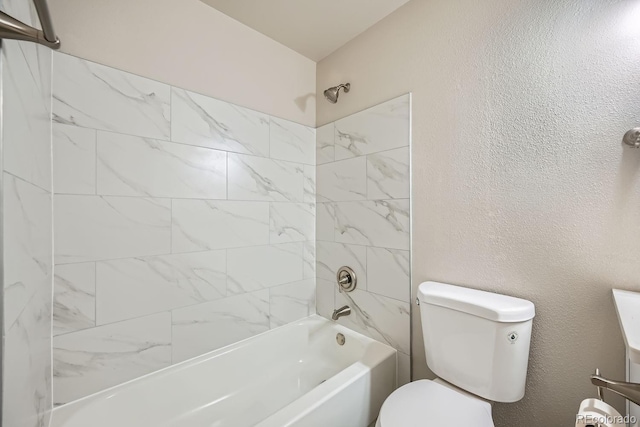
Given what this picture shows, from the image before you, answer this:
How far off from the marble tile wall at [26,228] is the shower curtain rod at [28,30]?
0.14ft

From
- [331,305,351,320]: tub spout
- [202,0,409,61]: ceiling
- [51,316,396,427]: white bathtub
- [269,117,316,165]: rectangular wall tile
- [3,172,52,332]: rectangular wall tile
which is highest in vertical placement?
[202,0,409,61]: ceiling

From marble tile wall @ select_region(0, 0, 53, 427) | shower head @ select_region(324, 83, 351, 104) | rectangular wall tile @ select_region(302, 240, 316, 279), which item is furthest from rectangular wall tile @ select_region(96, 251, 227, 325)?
shower head @ select_region(324, 83, 351, 104)

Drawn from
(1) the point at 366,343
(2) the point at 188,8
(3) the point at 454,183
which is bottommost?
(1) the point at 366,343

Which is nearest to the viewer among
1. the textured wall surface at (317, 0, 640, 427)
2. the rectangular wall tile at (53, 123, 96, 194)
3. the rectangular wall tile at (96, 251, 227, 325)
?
the textured wall surface at (317, 0, 640, 427)

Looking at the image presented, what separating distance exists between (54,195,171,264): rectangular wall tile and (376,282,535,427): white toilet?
4.12 ft

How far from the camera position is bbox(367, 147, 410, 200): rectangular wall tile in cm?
140

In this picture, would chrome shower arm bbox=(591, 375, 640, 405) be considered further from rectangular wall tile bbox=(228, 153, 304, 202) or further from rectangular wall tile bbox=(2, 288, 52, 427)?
rectangular wall tile bbox=(228, 153, 304, 202)

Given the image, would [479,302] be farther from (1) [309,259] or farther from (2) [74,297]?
(2) [74,297]

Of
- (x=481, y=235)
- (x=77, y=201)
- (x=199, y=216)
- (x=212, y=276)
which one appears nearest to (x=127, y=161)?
(x=77, y=201)

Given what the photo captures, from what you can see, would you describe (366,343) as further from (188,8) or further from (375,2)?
(188,8)

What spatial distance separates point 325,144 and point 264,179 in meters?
0.53

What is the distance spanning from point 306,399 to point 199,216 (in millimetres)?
1007

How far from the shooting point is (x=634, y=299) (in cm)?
78

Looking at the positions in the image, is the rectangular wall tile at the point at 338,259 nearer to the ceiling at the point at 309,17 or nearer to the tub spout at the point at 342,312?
the tub spout at the point at 342,312
